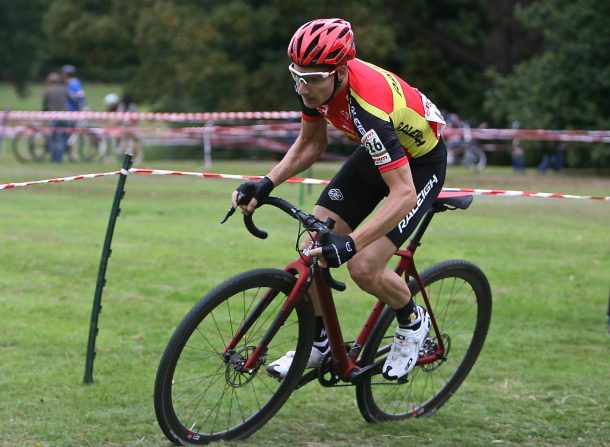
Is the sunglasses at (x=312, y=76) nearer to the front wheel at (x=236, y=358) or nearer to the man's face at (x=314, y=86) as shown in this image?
the man's face at (x=314, y=86)

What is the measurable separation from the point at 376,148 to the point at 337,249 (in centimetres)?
51

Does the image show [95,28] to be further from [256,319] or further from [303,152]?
[256,319]

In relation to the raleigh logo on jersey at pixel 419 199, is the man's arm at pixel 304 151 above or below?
above

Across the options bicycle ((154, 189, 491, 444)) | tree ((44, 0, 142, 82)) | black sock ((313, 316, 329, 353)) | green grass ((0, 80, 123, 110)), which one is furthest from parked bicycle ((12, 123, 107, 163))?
green grass ((0, 80, 123, 110))

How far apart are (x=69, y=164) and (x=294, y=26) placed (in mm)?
10593

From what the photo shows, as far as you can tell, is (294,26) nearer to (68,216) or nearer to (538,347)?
(68,216)

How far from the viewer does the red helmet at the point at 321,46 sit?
16.0ft

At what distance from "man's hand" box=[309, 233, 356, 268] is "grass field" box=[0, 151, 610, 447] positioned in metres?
1.14

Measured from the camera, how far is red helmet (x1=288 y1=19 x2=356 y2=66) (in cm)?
487

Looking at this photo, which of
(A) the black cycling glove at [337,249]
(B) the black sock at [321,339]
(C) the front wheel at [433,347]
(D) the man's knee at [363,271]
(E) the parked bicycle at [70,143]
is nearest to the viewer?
(A) the black cycling glove at [337,249]

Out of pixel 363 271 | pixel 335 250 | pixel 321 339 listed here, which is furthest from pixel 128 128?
pixel 335 250

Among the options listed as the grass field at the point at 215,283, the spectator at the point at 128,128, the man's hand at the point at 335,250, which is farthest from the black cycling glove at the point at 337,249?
the spectator at the point at 128,128

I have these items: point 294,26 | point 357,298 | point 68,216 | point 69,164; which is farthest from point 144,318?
point 294,26

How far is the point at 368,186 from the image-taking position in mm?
5523
